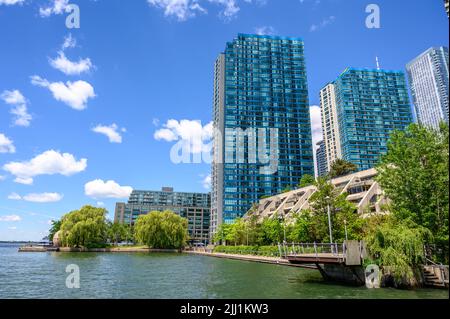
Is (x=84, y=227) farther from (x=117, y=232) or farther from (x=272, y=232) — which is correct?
(x=272, y=232)

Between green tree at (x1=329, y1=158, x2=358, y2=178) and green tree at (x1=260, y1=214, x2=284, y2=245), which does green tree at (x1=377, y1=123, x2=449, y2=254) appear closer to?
green tree at (x1=260, y1=214, x2=284, y2=245)

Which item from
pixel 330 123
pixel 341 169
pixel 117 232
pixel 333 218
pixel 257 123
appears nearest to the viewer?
pixel 333 218

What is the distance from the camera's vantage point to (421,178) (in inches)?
974

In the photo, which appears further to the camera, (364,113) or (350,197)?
(364,113)

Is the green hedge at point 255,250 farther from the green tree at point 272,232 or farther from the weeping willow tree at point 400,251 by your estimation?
the weeping willow tree at point 400,251

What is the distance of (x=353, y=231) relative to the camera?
38156 millimetres

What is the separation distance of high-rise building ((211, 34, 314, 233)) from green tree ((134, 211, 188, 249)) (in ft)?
139

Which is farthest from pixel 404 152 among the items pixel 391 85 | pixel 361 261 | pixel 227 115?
pixel 391 85

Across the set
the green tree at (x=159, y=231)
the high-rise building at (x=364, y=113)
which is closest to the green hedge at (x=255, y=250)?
the green tree at (x=159, y=231)

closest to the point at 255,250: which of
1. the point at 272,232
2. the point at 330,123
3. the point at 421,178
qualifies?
the point at 272,232

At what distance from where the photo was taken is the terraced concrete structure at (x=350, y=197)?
53469 millimetres

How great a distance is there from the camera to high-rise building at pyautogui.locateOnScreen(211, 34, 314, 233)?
134 meters

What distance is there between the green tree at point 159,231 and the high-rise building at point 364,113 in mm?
109556

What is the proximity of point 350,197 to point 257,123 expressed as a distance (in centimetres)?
8691
